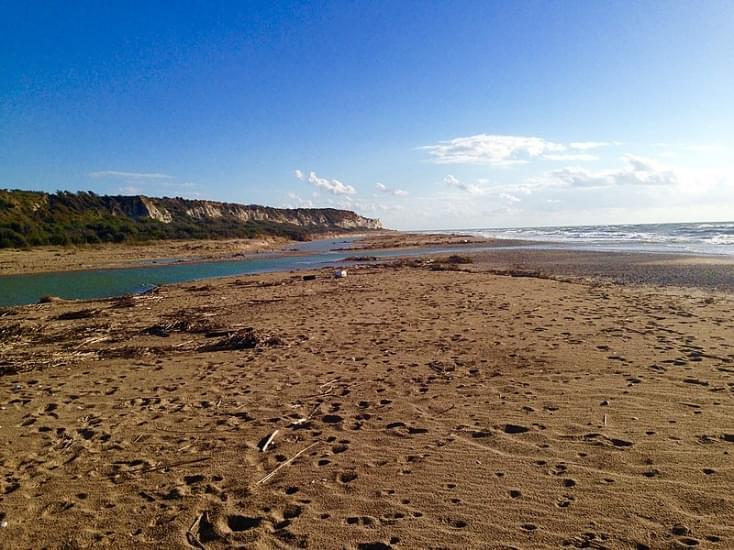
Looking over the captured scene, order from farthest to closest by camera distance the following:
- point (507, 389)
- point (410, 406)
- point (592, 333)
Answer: point (592, 333), point (507, 389), point (410, 406)

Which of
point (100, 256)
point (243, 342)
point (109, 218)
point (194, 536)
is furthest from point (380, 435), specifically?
point (109, 218)

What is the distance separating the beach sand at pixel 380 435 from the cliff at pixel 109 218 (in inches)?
1725

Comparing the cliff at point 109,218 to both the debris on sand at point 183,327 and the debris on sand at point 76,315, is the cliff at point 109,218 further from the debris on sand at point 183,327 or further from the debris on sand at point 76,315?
the debris on sand at point 183,327

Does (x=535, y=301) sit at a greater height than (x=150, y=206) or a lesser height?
lesser

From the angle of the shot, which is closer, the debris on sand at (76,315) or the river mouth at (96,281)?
the debris on sand at (76,315)

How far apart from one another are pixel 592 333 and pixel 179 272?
27044mm

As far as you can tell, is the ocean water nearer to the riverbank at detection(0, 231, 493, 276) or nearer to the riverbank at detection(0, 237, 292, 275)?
the riverbank at detection(0, 231, 493, 276)

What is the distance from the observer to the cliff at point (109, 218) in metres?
46.4

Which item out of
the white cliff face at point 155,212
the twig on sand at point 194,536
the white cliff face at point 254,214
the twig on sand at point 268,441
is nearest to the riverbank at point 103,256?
the white cliff face at point 155,212

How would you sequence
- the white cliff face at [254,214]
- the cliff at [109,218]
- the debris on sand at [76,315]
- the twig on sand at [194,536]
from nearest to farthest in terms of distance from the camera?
the twig on sand at [194,536] → the debris on sand at [76,315] → the cliff at [109,218] → the white cliff face at [254,214]

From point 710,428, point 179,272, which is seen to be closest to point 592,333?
point 710,428

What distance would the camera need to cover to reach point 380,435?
4.90 meters

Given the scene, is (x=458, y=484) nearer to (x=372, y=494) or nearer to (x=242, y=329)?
(x=372, y=494)

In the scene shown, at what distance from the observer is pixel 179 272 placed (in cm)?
2958
